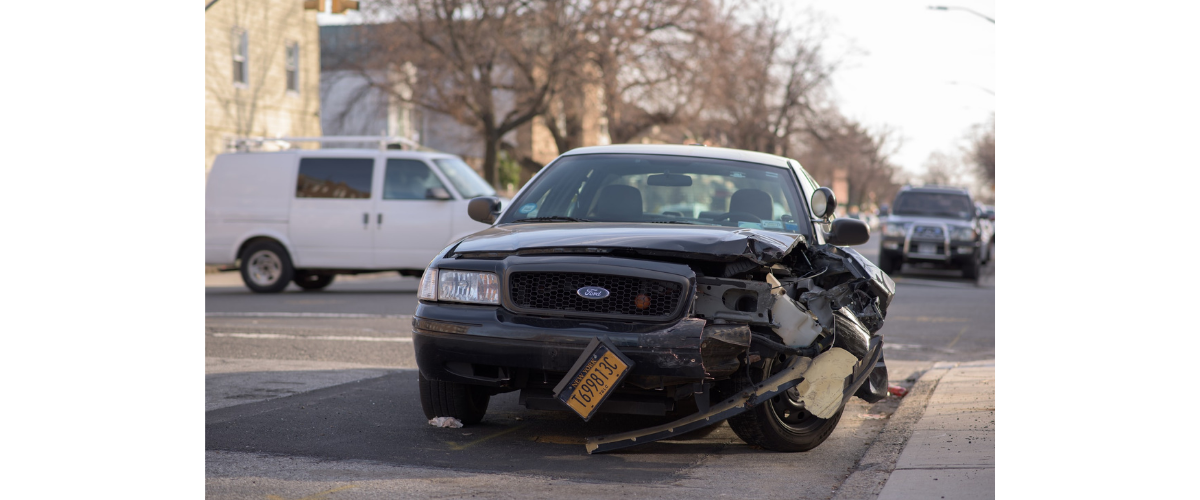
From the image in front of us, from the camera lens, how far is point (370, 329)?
1027cm

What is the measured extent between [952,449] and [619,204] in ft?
6.87

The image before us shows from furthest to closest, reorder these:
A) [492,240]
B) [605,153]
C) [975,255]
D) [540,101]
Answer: [540,101], [975,255], [605,153], [492,240]

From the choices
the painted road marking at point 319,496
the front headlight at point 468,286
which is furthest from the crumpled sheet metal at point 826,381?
the painted road marking at point 319,496

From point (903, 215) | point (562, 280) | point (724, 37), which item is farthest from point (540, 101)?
point (562, 280)

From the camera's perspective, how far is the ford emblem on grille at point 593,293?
15.5 ft

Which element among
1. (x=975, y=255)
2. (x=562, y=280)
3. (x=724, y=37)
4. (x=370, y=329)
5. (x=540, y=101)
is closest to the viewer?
(x=562, y=280)

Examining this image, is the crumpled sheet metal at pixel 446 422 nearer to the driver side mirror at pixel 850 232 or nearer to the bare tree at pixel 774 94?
the driver side mirror at pixel 850 232

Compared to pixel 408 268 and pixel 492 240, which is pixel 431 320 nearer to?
pixel 492 240

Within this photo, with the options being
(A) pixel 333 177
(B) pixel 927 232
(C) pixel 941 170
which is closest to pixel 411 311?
(A) pixel 333 177

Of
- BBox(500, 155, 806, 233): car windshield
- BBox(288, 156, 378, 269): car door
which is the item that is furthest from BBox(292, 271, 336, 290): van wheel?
BBox(500, 155, 806, 233): car windshield

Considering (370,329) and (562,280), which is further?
(370,329)

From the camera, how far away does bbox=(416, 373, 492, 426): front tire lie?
5.46 metres

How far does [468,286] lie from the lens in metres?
4.96

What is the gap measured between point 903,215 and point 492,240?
1719cm
